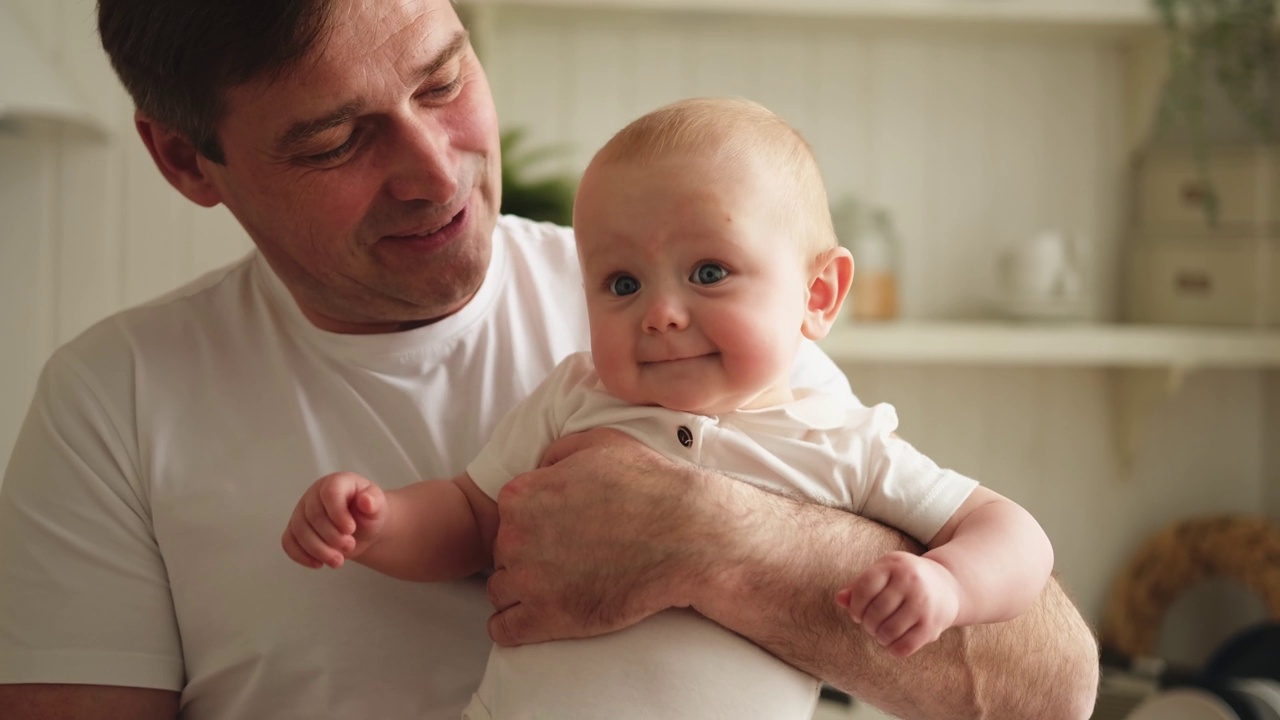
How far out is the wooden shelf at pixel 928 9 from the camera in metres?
2.44

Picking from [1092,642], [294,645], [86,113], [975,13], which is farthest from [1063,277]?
[86,113]

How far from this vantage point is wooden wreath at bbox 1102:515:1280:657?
2604 mm

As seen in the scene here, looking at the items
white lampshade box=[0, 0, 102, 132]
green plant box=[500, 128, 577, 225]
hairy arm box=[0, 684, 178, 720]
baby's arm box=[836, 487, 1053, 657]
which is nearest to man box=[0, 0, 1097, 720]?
hairy arm box=[0, 684, 178, 720]

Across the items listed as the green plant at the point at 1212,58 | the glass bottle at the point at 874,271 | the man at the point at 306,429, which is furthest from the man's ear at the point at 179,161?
the green plant at the point at 1212,58

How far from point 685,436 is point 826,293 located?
8.0 inches

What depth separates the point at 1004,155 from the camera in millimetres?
2791

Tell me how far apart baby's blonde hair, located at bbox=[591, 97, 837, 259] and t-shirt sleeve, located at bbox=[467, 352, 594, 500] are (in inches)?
8.6

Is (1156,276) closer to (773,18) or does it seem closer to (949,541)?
(773,18)

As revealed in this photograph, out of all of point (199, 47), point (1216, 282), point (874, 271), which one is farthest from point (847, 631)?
point (1216, 282)

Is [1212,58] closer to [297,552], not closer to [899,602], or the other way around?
[899,602]

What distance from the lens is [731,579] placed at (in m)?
1.02

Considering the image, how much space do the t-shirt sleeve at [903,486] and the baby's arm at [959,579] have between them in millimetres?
13

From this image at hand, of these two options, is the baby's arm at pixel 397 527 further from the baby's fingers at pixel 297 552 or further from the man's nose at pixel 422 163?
the man's nose at pixel 422 163

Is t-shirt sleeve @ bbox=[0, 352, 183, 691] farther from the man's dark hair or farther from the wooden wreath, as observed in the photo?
the wooden wreath
